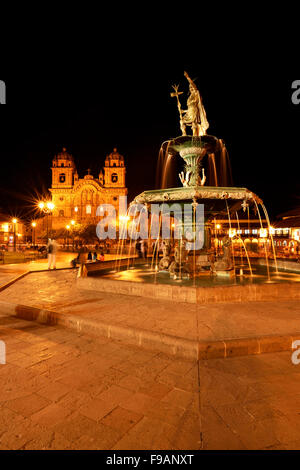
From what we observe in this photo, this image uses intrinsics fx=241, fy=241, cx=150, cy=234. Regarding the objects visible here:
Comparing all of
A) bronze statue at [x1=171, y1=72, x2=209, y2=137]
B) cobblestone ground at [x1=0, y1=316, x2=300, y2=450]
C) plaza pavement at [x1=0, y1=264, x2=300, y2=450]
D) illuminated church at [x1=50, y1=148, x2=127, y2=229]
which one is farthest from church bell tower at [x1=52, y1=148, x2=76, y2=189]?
cobblestone ground at [x1=0, y1=316, x2=300, y2=450]

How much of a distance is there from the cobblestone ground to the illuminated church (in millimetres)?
72624

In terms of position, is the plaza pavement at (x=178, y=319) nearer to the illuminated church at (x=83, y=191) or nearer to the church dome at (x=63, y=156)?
the illuminated church at (x=83, y=191)

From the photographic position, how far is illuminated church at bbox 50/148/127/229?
75062 millimetres

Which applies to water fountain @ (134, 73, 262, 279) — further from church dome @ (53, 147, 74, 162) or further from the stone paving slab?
church dome @ (53, 147, 74, 162)

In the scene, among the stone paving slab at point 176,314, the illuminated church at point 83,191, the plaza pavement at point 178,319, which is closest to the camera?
the plaza pavement at point 178,319

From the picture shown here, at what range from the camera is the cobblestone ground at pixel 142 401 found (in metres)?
2.05

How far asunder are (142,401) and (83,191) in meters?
77.7

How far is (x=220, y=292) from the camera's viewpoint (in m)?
5.89

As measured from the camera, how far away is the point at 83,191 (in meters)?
75.8

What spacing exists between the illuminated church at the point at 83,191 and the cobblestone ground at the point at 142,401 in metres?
72.6

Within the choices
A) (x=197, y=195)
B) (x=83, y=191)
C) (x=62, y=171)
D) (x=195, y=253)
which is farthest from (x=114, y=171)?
(x=197, y=195)

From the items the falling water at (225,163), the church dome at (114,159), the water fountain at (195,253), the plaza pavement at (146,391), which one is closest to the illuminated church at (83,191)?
the church dome at (114,159)
